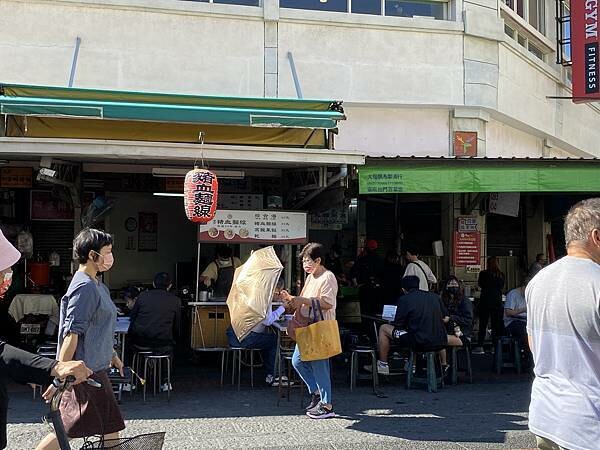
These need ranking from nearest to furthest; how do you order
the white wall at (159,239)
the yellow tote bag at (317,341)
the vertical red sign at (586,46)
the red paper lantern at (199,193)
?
the yellow tote bag at (317,341) < the red paper lantern at (199,193) < the vertical red sign at (586,46) < the white wall at (159,239)

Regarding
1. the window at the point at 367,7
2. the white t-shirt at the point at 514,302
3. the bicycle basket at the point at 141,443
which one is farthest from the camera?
the window at the point at 367,7

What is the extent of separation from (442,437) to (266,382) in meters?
3.03

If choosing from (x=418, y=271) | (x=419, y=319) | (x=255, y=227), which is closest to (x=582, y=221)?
(x=419, y=319)

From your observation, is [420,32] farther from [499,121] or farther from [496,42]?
[499,121]

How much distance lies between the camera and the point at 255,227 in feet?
32.0

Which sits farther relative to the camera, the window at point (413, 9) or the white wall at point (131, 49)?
the window at point (413, 9)

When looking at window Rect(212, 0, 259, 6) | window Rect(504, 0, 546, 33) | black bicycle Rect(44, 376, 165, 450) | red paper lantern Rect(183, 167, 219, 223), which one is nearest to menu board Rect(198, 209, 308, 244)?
red paper lantern Rect(183, 167, 219, 223)

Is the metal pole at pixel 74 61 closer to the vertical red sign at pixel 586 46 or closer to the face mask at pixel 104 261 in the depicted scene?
the face mask at pixel 104 261

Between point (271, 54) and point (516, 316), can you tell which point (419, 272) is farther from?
point (271, 54)

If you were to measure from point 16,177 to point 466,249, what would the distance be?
→ 330 inches

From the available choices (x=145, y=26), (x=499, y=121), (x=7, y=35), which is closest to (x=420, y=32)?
(x=499, y=121)

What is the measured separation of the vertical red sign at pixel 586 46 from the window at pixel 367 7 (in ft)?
13.2

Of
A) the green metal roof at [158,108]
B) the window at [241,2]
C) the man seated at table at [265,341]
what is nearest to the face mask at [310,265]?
the man seated at table at [265,341]

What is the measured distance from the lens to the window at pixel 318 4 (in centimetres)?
1223
